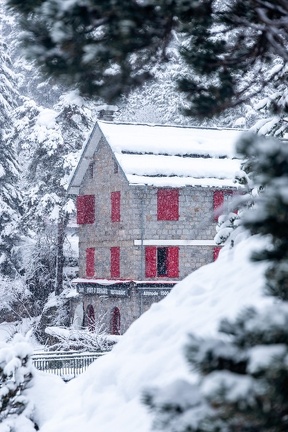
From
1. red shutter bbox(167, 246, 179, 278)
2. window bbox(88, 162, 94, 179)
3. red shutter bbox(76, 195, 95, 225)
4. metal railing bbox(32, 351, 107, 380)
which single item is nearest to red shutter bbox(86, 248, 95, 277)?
red shutter bbox(76, 195, 95, 225)

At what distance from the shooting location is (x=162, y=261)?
35656 mm

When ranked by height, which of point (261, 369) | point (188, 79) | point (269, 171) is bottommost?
point (261, 369)

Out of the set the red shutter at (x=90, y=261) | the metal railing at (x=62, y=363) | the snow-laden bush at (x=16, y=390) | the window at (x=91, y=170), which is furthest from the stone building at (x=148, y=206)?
the snow-laden bush at (x=16, y=390)

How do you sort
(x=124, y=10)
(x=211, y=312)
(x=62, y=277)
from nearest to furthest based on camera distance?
(x=124, y=10) < (x=211, y=312) < (x=62, y=277)

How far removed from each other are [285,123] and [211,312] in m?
8.99

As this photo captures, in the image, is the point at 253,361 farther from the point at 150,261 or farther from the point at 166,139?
the point at 166,139

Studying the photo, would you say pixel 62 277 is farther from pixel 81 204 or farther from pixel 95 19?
pixel 95 19

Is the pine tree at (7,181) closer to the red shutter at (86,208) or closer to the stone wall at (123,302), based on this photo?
the red shutter at (86,208)

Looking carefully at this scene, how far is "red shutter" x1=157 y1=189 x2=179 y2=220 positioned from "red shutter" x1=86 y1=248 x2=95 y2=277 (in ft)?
16.8

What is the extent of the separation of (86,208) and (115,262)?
370 cm

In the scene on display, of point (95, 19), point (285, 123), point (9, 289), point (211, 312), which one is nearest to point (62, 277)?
point (9, 289)

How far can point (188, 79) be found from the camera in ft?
23.5

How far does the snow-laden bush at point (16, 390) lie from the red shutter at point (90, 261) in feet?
93.0

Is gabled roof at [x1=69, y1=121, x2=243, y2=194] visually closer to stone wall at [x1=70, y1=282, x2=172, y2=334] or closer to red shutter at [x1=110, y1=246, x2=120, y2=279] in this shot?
red shutter at [x1=110, y1=246, x2=120, y2=279]
